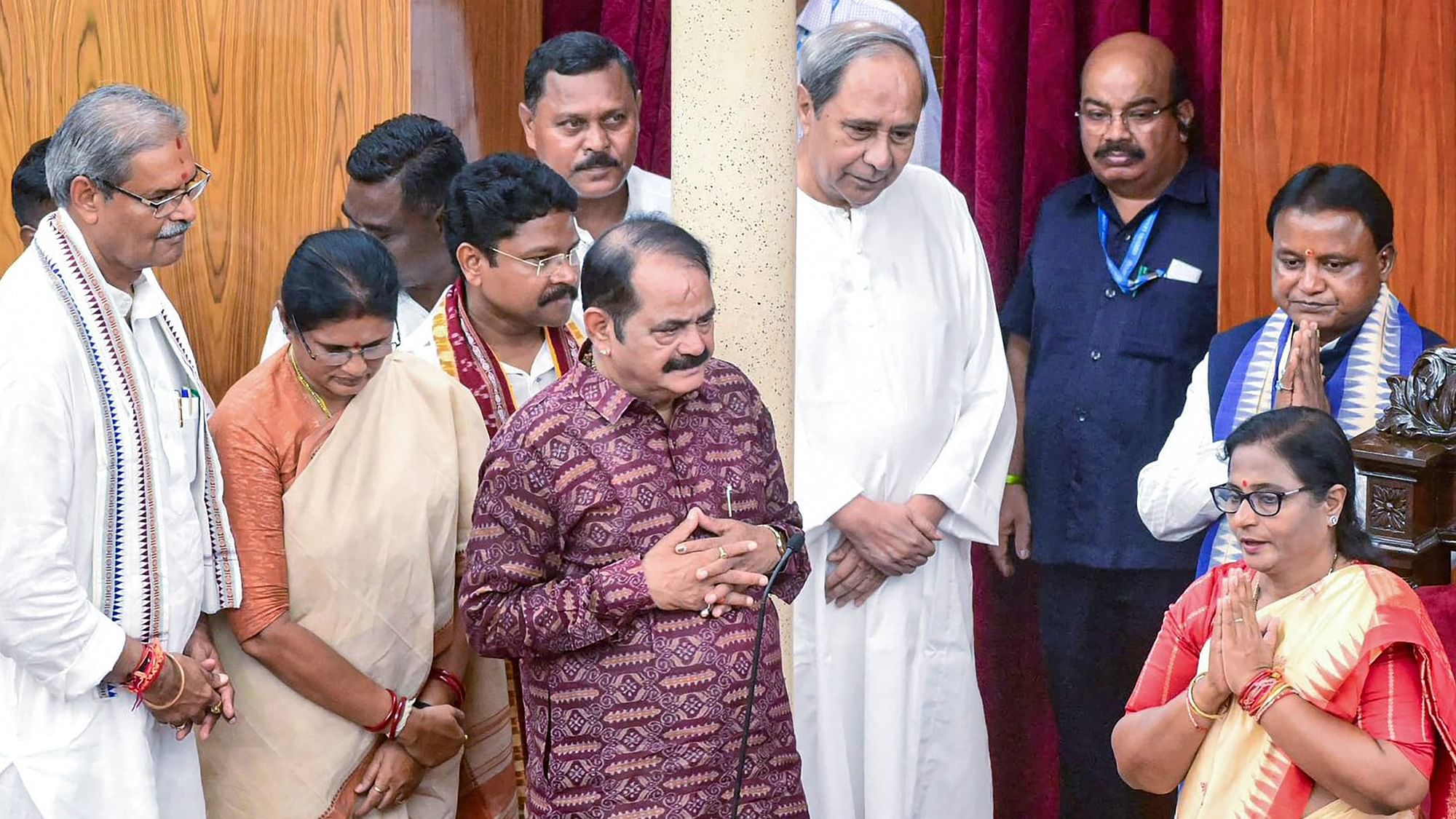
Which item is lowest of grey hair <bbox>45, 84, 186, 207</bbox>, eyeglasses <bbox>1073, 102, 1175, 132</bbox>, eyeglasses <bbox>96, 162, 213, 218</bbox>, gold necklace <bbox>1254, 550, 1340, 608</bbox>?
gold necklace <bbox>1254, 550, 1340, 608</bbox>

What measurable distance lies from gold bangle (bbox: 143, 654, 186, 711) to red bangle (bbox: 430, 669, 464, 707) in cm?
53

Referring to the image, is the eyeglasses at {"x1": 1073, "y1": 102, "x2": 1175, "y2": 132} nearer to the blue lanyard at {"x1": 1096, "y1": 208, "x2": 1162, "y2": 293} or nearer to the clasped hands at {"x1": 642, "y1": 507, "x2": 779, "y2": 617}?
the blue lanyard at {"x1": 1096, "y1": 208, "x2": 1162, "y2": 293}

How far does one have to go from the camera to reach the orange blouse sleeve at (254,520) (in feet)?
10.9

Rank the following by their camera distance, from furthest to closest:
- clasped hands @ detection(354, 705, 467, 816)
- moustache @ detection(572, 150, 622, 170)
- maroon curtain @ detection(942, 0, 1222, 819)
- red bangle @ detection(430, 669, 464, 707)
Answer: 1. maroon curtain @ detection(942, 0, 1222, 819)
2. moustache @ detection(572, 150, 622, 170)
3. red bangle @ detection(430, 669, 464, 707)
4. clasped hands @ detection(354, 705, 467, 816)

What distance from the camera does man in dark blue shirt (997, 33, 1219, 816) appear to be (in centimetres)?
457

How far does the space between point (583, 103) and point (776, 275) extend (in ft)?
3.70

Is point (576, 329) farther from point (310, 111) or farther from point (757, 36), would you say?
point (310, 111)

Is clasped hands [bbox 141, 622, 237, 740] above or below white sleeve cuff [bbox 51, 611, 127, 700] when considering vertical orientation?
below

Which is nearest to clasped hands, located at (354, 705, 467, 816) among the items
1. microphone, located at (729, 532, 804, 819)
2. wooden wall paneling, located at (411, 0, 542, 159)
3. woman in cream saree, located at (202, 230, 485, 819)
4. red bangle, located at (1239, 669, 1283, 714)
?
woman in cream saree, located at (202, 230, 485, 819)

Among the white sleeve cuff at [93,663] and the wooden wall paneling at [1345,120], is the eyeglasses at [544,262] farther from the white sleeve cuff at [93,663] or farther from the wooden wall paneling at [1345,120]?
the wooden wall paneling at [1345,120]

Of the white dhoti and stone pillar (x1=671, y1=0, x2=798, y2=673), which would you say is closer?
stone pillar (x1=671, y1=0, x2=798, y2=673)

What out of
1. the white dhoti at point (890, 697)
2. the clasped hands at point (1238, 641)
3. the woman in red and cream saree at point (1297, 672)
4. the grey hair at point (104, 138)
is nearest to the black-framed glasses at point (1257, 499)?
the woman in red and cream saree at point (1297, 672)

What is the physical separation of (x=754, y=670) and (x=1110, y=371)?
2.08 m

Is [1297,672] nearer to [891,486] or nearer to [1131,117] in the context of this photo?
[891,486]
